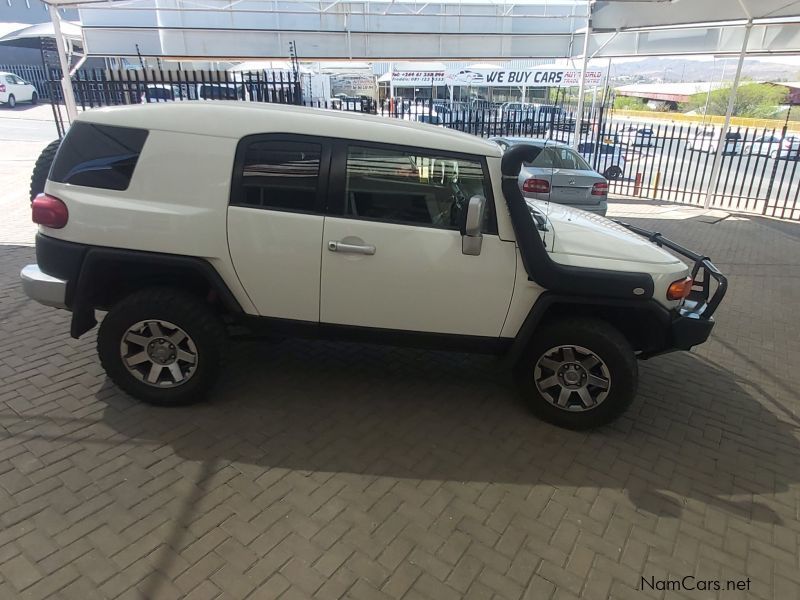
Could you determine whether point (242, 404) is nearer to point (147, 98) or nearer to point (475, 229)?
point (475, 229)

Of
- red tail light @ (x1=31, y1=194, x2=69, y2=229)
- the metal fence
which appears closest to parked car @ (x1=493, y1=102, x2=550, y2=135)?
the metal fence

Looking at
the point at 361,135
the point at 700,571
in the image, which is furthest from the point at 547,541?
the point at 361,135

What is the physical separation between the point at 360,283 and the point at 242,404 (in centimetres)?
124

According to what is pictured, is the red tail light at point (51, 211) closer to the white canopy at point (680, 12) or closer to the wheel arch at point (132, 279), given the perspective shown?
the wheel arch at point (132, 279)

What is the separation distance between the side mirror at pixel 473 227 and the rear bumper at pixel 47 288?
8.28 ft

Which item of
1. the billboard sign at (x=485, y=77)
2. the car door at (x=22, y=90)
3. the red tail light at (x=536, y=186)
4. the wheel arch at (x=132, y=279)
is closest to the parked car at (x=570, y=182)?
the red tail light at (x=536, y=186)

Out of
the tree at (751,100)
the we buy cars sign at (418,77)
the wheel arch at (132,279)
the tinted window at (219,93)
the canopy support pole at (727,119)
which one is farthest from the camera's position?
the tree at (751,100)

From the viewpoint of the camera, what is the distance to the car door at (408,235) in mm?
3213

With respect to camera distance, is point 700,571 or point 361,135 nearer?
point 700,571

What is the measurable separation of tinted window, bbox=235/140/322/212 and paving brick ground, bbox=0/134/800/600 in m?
1.41

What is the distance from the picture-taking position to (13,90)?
25984 mm

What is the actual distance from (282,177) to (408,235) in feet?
2.78

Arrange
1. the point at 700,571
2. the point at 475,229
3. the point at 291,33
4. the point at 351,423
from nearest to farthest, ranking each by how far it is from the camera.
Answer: the point at 700,571 → the point at 475,229 → the point at 351,423 → the point at 291,33

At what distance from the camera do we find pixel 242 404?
3674 millimetres
